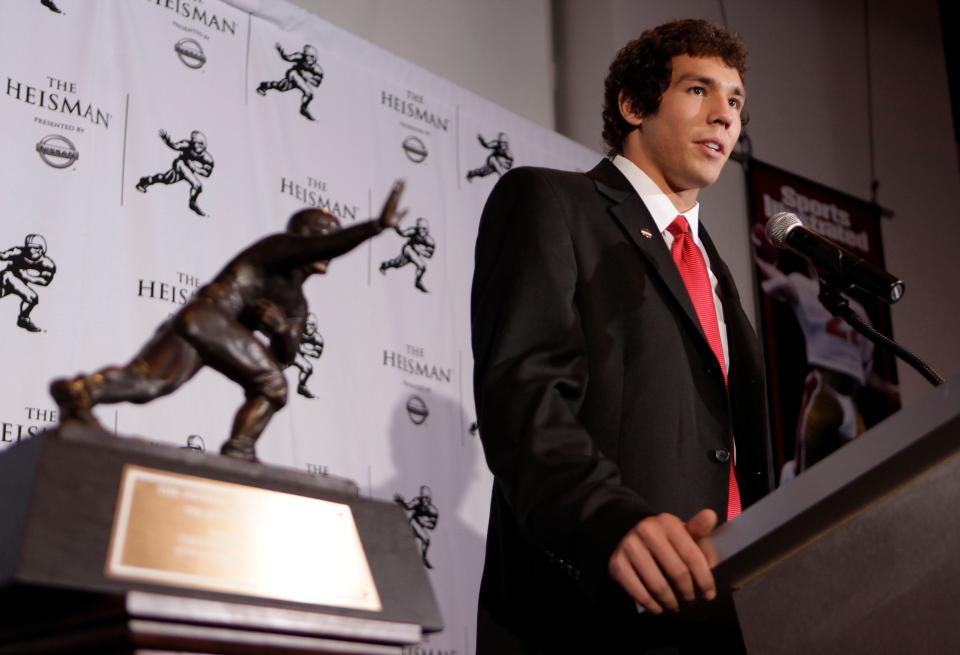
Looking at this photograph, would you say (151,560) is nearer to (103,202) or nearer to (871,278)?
(871,278)

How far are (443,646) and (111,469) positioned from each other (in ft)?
8.29

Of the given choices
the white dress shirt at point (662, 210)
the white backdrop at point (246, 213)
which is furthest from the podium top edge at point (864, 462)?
the white backdrop at point (246, 213)

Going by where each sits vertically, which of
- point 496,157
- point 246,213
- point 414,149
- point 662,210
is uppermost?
point 496,157

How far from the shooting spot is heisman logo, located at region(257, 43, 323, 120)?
3266 mm

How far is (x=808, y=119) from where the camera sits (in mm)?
5453

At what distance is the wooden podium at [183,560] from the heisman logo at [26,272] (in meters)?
1.72

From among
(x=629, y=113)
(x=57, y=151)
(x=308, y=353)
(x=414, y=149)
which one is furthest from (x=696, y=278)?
(x=414, y=149)

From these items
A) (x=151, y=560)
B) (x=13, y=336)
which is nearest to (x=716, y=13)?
(x=13, y=336)

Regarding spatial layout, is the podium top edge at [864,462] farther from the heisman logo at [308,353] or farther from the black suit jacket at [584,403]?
the heisman logo at [308,353]

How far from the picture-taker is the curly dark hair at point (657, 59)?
85.3 inches

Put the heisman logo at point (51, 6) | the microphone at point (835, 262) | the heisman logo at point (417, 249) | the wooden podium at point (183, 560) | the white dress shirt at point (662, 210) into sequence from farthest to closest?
the heisman logo at point (417, 249) → the heisman logo at point (51, 6) → the white dress shirt at point (662, 210) → the microphone at point (835, 262) → the wooden podium at point (183, 560)

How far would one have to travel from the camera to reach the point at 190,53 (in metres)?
3.03

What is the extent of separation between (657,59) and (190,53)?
4.56ft

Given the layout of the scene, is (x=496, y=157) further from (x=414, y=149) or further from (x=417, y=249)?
(x=417, y=249)
